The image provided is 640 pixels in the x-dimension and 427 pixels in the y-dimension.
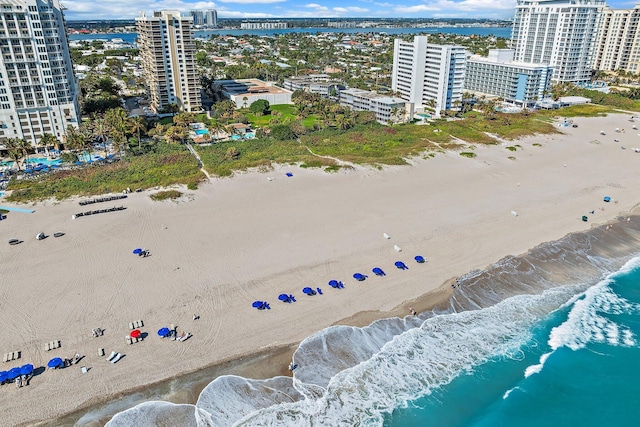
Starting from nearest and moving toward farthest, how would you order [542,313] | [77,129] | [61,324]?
[61,324] < [542,313] < [77,129]

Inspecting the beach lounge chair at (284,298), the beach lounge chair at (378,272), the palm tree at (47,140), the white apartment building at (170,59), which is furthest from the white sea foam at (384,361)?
the white apartment building at (170,59)

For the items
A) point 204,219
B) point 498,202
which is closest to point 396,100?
point 498,202

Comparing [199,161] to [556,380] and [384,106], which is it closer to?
[384,106]

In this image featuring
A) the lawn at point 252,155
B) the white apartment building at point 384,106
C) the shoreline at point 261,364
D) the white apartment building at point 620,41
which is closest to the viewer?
the shoreline at point 261,364

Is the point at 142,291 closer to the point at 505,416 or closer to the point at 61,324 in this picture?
the point at 61,324

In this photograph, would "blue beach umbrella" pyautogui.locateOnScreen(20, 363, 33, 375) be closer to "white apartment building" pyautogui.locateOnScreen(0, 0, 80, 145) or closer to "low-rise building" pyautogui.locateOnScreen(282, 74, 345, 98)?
"white apartment building" pyautogui.locateOnScreen(0, 0, 80, 145)

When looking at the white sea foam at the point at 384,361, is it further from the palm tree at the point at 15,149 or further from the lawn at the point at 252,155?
the palm tree at the point at 15,149

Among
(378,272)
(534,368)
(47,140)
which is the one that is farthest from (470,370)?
(47,140)

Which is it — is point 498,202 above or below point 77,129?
below
